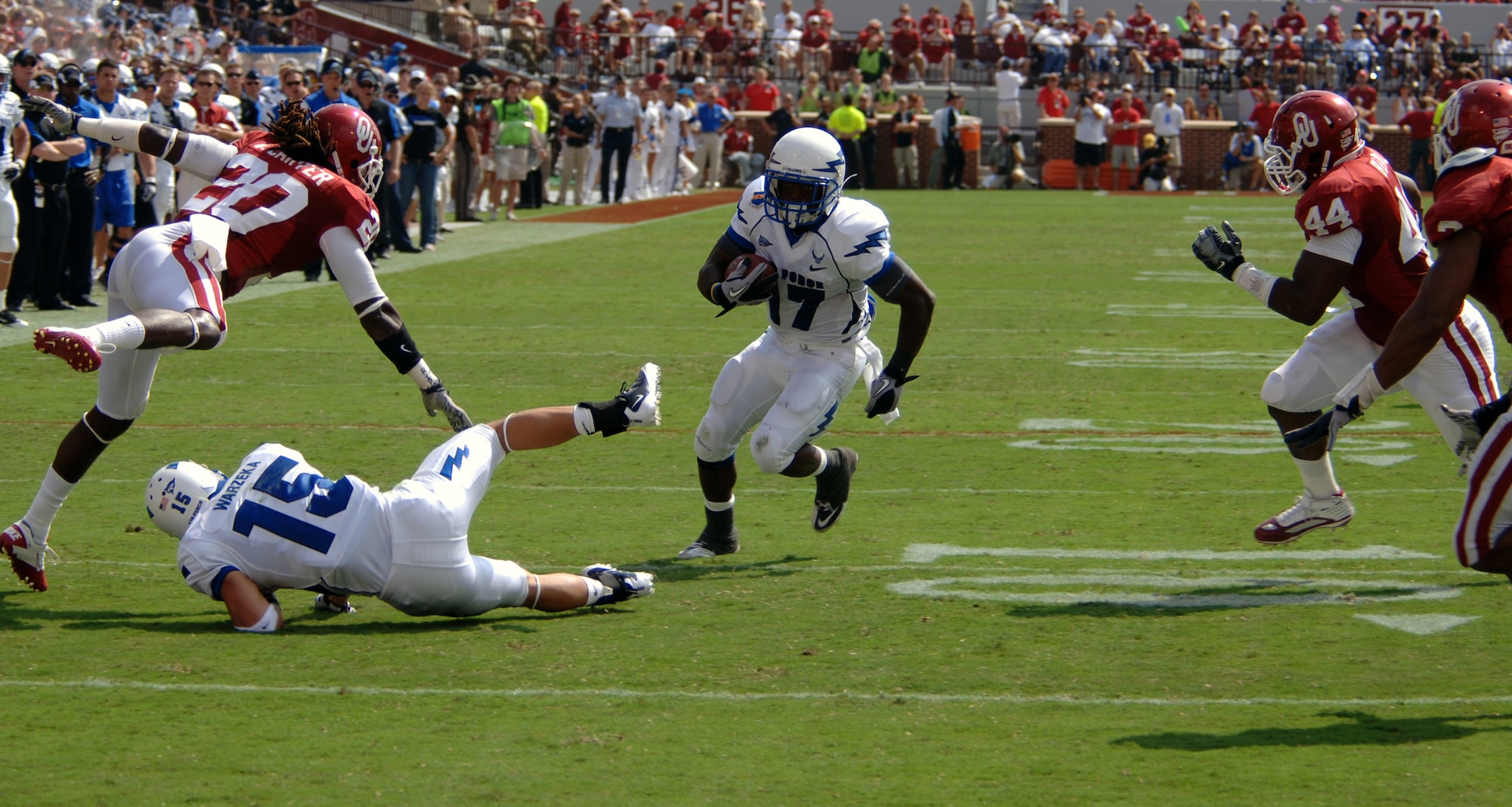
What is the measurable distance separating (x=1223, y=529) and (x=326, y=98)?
9.43 m

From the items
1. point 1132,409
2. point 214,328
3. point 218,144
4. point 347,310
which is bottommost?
point 347,310

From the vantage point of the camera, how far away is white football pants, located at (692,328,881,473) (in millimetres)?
5734

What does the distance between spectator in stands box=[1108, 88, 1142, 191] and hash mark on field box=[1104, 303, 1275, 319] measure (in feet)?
51.2

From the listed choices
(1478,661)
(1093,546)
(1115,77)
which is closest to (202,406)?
(1093,546)

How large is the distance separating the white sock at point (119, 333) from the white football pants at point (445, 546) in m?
0.90

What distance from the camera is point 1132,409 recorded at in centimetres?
886

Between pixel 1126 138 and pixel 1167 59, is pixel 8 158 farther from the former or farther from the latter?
pixel 1167 59

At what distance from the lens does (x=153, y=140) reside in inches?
224

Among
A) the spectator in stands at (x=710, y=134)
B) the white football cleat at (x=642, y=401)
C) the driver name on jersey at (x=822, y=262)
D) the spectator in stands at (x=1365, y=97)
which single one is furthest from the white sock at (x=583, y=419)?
the spectator in stands at (x=1365, y=97)

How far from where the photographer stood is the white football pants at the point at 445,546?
4586 mm

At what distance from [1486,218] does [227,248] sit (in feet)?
12.9

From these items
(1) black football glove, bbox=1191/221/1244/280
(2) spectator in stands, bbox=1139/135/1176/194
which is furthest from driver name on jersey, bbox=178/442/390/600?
(2) spectator in stands, bbox=1139/135/1176/194

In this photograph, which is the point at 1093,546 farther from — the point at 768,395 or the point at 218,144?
the point at 218,144

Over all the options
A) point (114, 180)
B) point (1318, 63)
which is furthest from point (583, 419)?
point (1318, 63)
